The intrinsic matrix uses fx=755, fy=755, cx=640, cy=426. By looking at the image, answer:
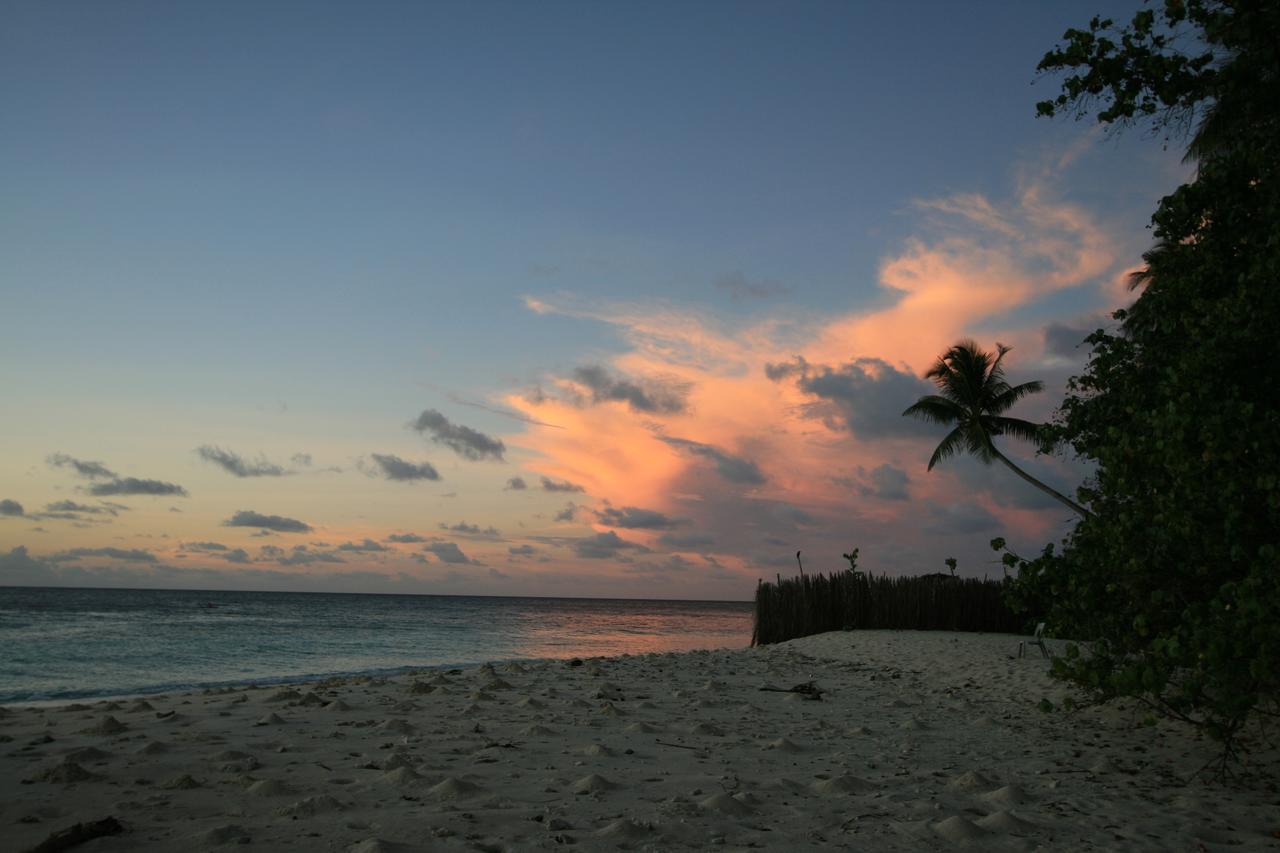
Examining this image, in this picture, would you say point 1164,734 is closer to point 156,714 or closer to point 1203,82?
Answer: point 1203,82

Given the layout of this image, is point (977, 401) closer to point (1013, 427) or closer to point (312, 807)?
point (1013, 427)

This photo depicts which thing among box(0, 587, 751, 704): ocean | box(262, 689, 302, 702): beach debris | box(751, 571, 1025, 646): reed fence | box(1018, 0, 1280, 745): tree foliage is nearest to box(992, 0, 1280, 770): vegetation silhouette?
box(1018, 0, 1280, 745): tree foliage

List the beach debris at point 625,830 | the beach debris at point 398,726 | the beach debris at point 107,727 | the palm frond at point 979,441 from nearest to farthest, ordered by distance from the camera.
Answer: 1. the beach debris at point 625,830
2. the beach debris at point 107,727
3. the beach debris at point 398,726
4. the palm frond at point 979,441

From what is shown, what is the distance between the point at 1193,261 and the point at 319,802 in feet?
23.6

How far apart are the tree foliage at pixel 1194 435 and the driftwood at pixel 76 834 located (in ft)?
17.3

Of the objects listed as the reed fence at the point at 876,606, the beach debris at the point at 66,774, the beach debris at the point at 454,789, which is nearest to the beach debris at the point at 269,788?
the beach debris at the point at 454,789

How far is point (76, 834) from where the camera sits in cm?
327

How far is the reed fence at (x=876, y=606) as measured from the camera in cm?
1708

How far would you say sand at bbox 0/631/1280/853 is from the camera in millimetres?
3590

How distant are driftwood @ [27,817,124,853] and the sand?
0.06 m

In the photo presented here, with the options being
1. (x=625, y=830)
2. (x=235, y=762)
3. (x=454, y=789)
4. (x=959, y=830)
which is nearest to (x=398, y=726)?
(x=235, y=762)

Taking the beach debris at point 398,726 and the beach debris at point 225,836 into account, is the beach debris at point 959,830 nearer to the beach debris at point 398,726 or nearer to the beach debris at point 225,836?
the beach debris at point 225,836

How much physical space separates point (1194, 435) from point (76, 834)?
6.19 metres

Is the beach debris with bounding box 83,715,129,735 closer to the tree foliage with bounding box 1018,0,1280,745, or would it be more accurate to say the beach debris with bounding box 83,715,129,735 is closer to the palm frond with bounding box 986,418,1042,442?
the tree foliage with bounding box 1018,0,1280,745
